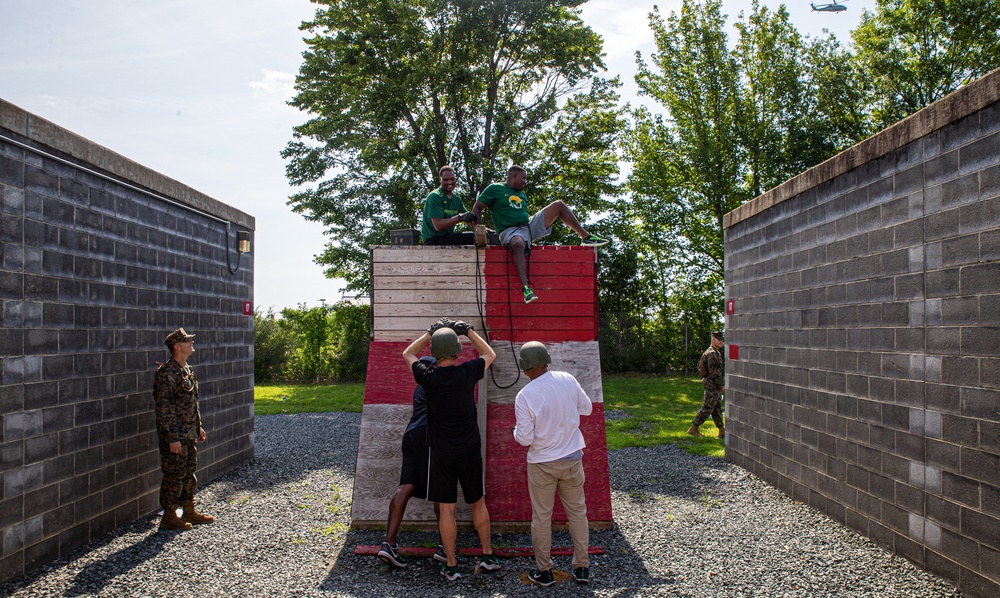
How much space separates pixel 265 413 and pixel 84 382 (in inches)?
398

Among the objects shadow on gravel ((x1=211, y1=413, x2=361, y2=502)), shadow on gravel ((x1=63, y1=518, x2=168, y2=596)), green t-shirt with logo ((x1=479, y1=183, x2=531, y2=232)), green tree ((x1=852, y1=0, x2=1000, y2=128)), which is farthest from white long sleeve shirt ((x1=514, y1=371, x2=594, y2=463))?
green tree ((x1=852, y1=0, x2=1000, y2=128))

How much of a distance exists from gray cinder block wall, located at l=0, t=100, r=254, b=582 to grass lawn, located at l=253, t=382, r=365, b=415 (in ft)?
24.4

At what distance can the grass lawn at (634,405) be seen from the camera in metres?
11.5

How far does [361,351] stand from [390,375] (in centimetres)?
1608

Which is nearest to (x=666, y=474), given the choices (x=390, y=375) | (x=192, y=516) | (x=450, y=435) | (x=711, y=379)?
(x=711, y=379)

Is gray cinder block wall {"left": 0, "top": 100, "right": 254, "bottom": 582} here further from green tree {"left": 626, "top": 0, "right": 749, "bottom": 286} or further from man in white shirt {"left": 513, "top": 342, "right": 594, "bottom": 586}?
green tree {"left": 626, "top": 0, "right": 749, "bottom": 286}

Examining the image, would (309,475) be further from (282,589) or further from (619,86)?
(619,86)

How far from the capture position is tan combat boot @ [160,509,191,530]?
6.46 meters

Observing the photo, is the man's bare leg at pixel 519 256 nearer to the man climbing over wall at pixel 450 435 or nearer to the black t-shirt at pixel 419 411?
the man climbing over wall at pixel 450 435

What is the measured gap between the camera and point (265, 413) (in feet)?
51.7

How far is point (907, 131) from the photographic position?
560cm

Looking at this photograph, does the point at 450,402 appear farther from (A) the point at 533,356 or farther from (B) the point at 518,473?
(B) the point at 518,473

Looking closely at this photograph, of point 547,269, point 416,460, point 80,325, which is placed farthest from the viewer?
point 547,269

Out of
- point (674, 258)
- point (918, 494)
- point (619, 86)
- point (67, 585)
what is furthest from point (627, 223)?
point (67, 585)
